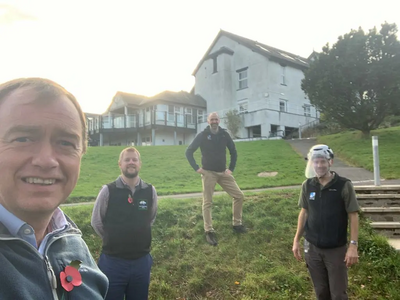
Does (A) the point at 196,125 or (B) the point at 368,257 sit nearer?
(B) the point at 368,257

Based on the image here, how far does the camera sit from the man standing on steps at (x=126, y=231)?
124 inches

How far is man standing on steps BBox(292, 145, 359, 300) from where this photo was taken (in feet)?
10.9

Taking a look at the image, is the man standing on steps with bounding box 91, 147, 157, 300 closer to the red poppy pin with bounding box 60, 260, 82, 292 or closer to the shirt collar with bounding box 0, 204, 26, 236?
the red poppy pin with bounding box 60, 260, 82, 292

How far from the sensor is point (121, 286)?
312 cm

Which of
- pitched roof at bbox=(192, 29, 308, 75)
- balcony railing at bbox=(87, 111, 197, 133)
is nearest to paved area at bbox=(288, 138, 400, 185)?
pitched roof at bbox=(192, 29, 308, 75)

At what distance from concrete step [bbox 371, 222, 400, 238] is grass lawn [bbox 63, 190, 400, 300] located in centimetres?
34

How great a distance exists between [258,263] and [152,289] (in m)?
A: 1.64

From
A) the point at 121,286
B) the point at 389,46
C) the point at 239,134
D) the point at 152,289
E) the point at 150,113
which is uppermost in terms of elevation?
the point at 389,46

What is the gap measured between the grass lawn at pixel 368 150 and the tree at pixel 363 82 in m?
1.01

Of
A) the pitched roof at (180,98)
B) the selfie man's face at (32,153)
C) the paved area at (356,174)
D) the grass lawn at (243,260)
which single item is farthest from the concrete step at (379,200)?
the pitched roof at (180,98)

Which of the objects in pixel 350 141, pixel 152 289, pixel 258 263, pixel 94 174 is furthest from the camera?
pixel 350 141

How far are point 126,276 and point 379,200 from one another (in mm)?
5858

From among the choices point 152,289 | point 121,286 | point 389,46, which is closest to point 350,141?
point 389,46

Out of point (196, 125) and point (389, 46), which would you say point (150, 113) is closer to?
point (196, 125)
